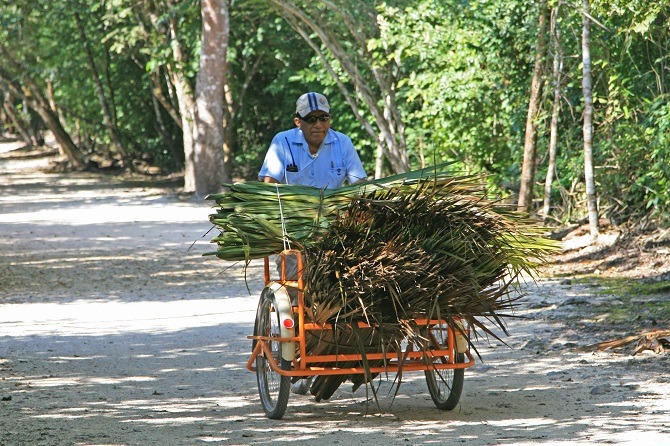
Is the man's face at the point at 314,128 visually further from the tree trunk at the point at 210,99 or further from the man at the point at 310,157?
the tree trunk at the point at 210,99

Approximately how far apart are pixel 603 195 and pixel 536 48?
2.26m

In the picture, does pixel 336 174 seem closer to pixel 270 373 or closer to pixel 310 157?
pixel 310 157

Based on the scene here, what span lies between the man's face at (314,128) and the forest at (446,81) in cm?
90

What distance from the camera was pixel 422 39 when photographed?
1964 cm

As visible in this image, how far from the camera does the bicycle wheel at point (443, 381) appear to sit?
7.01m

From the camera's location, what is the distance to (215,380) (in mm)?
8539

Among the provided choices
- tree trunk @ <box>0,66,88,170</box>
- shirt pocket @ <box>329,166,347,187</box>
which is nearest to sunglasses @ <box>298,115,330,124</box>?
shirt pocket @ <box>329,166,347,187</box>

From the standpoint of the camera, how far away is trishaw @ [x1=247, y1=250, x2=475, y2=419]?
263 inches

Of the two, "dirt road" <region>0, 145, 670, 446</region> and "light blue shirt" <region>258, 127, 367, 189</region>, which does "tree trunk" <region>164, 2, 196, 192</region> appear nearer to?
"dirt road" <region>0, 145, 670, 446</region>

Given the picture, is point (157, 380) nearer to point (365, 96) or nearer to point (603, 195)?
point (603, 195)

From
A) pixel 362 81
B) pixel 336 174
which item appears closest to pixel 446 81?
pixel 362 81

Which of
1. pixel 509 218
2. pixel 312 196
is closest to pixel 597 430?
pixel 509 218

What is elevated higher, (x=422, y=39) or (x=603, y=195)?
(x=422, y=39)

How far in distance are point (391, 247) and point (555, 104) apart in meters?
10.3
